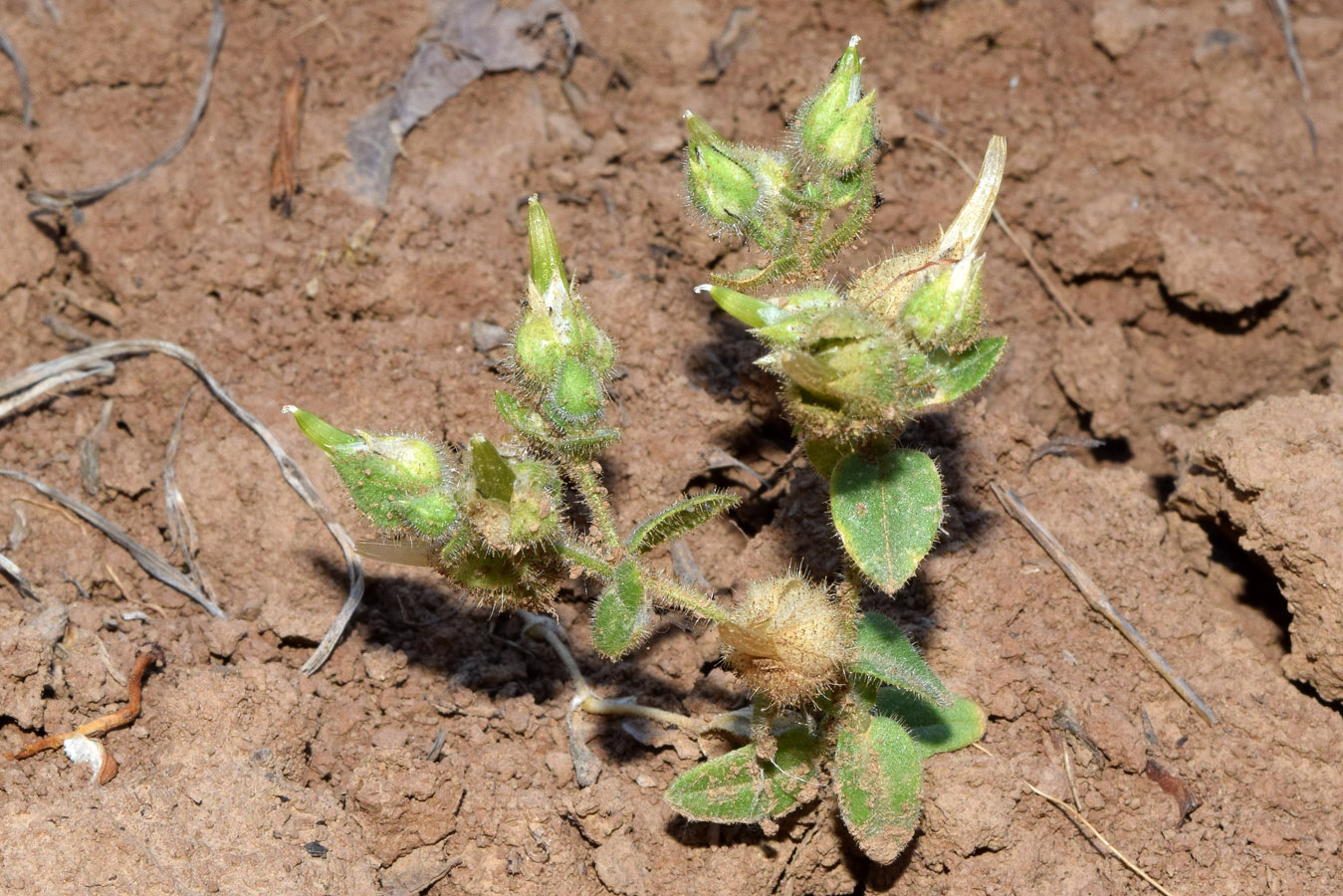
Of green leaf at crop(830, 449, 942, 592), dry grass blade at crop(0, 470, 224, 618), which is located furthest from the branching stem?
dry grass blade at crop(0, 470, 224, 618)

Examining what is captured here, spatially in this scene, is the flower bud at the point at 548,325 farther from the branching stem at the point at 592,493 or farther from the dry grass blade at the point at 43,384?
the dry grass blade at the point at 43,384

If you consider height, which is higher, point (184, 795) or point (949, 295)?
point (949, 295)

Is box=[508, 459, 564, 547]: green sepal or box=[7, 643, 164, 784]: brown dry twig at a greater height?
box=[508, 459, 564, 547]: green sepal

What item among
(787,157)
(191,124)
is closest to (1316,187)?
(787,157)

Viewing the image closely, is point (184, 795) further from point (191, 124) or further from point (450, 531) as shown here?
point (191, 124)

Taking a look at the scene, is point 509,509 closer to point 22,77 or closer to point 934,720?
point 934,720

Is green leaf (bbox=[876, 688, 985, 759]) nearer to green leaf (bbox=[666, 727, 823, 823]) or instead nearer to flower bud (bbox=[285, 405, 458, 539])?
green leaf (bbox=[666, 727, 823, 823])

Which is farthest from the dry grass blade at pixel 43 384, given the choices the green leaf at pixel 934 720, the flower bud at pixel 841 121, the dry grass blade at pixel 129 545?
the green leaf at pixel 934 720
